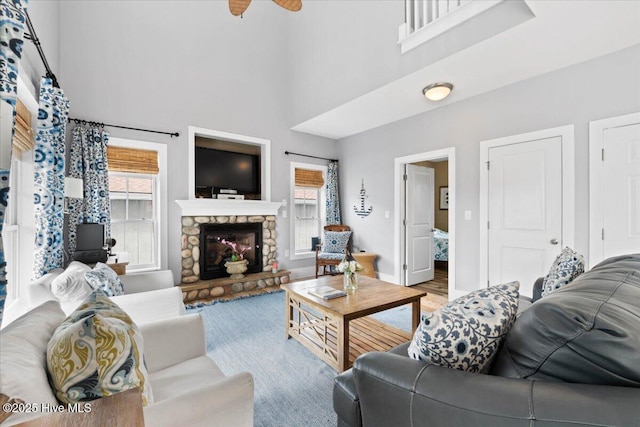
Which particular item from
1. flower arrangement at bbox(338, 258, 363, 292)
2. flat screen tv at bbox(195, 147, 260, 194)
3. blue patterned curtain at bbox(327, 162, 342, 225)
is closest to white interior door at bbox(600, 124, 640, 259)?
flower arrangement at bbox(338, 258, 363, 292)

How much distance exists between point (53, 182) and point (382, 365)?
9.64 feet

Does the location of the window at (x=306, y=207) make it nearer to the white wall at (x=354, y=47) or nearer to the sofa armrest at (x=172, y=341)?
the white wall at (x=354, y=47)

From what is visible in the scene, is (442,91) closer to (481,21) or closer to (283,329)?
(481,21)

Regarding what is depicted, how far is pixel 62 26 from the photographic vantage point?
3.38m

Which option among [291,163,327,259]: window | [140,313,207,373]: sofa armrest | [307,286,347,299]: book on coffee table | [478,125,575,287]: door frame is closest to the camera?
[140,313,207,373]: sofa armrest

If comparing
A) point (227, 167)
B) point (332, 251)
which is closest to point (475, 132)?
point (332, 251)

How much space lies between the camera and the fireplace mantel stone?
13.5 feet

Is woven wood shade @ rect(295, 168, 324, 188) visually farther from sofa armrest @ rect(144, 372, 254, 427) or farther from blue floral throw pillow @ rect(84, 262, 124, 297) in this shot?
sofa armrest @ rect(144, 372, 254, 427)

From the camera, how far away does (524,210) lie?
10.7 ft

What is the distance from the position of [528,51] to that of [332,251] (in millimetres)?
3629

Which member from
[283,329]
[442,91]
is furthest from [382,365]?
[442,91]

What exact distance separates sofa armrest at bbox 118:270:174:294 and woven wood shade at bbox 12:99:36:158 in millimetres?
1277

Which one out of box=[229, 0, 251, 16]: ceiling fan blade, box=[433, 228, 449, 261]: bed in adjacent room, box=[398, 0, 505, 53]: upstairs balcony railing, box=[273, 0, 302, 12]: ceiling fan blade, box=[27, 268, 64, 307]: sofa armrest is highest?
box=[398, 0, 505, 53]: upstairs balcony railing

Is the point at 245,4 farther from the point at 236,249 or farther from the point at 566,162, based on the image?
the point at 566,162
